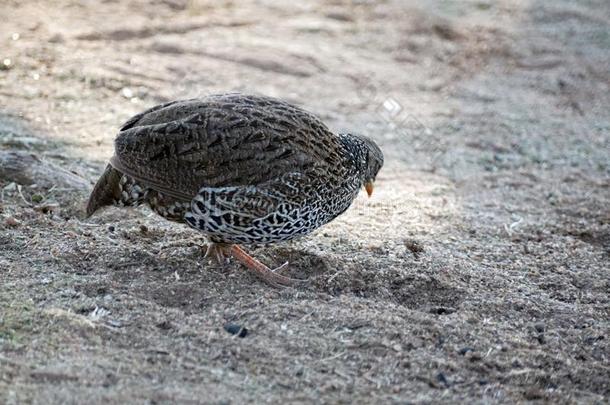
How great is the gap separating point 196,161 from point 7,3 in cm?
670

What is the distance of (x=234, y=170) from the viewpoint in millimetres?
5488

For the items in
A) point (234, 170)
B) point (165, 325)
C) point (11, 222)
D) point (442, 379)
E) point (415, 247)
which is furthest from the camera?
point (415, 247)

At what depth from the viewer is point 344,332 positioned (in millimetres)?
4949

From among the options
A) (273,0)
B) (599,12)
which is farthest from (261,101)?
(599,12)

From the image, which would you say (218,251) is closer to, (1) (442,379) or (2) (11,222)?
(2) (11,222)

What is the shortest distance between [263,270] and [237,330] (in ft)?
2.90

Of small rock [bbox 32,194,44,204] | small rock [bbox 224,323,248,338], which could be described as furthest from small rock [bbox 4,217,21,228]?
small rock [bbox 224,323,248,338]

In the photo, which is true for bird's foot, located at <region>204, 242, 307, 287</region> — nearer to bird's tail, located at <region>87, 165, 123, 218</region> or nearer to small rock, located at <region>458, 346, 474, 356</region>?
bird's tail, located at <region>87, 165, 123, 218</region>

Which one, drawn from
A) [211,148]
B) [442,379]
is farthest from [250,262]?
[442,379]

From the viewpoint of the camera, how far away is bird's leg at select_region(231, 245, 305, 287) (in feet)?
18.5

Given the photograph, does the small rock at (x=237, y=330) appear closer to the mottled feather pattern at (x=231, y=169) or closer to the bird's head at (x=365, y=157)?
the mottled feather pattern at (x=231, y=169)

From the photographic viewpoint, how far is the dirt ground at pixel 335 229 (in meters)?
4.57

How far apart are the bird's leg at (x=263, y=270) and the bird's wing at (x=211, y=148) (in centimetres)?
59

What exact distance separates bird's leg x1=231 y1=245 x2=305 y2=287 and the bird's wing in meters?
0.59
